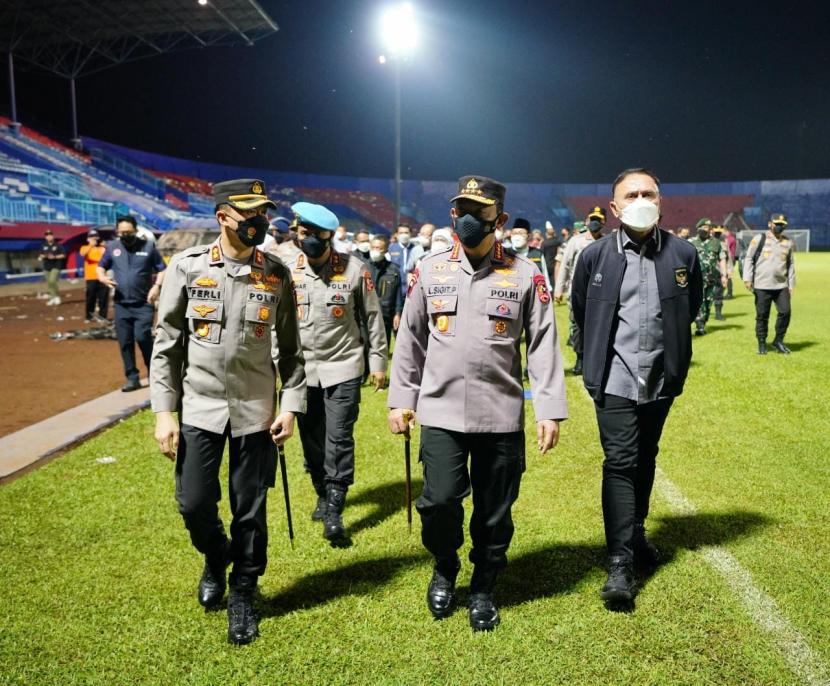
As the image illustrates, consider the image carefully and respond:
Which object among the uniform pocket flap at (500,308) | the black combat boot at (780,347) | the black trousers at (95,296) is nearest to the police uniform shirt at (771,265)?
the black combat boot at (780,347)

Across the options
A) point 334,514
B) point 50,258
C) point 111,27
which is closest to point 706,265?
point 334,514

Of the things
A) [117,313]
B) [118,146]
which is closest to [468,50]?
[118,146]

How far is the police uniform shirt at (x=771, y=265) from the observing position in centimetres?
1099

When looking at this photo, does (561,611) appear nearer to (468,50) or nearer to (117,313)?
(117,313)

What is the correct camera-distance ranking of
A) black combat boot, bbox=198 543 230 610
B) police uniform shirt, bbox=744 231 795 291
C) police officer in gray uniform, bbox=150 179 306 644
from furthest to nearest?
police uniform shirt, bbox=744 231 795 291 → black combat boot, bbox=198 543 230 610 → police officer in gray uniform, bbox=150 179 306 644

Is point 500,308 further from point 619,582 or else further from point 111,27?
point 111,27

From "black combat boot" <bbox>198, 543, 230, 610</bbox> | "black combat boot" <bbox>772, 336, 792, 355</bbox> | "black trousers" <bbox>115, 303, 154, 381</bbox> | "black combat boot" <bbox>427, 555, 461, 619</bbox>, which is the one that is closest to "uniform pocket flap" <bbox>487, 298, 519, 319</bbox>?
"black combat boot" <bbox>427, 555, 461, 619</bbox>

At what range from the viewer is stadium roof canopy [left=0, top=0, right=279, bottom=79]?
32.7 m

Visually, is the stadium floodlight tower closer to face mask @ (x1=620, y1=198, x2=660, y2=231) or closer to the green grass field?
the green grass field

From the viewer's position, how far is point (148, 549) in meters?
4.38

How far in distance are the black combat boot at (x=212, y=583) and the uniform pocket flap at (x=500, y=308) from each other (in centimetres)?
179

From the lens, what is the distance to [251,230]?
3309 millimetres

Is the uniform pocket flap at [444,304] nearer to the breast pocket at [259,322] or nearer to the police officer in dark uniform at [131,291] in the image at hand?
the breast pocket at [259,322]

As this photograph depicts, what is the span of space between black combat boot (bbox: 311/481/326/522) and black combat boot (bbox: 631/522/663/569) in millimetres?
2036
